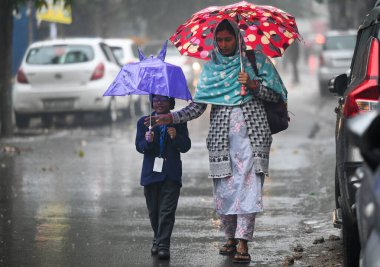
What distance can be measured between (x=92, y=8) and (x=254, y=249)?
3881cm

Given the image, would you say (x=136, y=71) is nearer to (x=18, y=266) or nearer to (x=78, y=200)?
(x=18, y=266)

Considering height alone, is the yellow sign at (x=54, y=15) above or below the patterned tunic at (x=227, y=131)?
above

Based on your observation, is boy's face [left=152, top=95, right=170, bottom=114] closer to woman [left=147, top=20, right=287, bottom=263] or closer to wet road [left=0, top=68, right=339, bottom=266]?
woman [left=147, top=20, right=287, bottom=263]

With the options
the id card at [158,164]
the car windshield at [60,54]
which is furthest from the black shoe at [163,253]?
the car windshield at [60,54]

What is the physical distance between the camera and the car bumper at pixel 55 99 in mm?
21422

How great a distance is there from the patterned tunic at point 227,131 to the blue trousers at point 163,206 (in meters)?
0.35

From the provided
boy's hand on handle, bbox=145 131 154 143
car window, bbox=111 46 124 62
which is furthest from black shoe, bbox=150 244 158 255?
car window, bbox=111 46 124 62

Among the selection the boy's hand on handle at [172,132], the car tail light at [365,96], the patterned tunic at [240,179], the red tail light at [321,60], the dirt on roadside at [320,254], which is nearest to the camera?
the car tail light at [365,96]

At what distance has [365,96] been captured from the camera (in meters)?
6.79

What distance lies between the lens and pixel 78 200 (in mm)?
11586

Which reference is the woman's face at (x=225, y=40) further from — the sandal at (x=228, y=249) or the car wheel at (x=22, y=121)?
the car wheel at (x=22, y=121)

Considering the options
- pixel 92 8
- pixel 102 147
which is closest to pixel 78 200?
pixel 102 147

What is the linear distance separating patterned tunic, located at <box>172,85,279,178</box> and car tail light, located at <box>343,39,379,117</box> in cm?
122

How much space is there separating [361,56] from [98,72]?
14491mm
